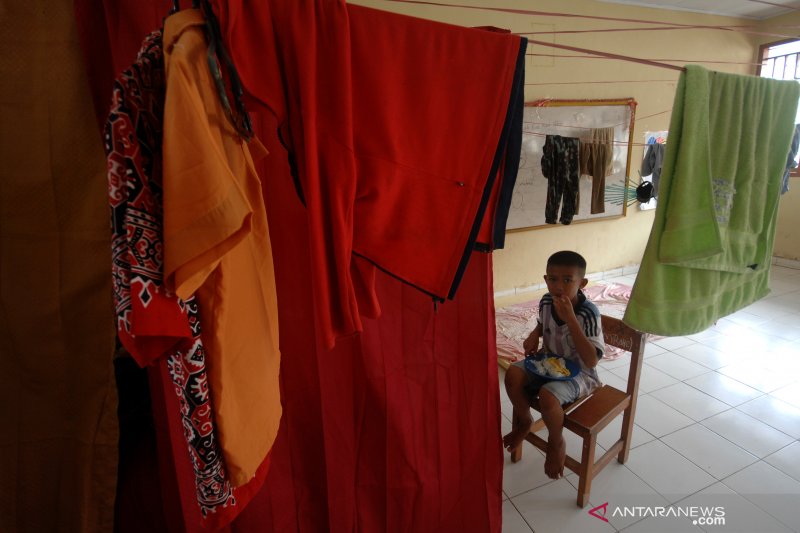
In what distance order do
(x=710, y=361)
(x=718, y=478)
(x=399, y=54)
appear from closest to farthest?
(x=399, y=54) → (x=718, y=478) → (x=710, y=361)

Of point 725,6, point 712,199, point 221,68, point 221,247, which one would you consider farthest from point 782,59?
point 221,247

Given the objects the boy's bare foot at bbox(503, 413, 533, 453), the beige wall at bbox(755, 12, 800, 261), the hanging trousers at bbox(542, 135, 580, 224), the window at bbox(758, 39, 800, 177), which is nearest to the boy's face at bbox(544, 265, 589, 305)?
the boy's bare foot at bbox(503, 413, 533, 453)

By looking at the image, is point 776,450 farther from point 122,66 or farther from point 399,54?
point 122,66

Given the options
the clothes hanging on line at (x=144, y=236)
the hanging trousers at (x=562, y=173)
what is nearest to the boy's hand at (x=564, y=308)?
the clothes hanging on line at (x=144, y=236)

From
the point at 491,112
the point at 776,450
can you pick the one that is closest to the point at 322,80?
the point at 491,112

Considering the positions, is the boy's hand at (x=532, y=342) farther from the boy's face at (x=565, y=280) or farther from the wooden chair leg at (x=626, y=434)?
the wooden chair leg at (x=626, y=434)

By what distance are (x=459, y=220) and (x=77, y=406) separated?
2.99 feet

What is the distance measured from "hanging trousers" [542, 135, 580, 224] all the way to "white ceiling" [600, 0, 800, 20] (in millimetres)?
1705

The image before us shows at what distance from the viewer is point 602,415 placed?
1560mm

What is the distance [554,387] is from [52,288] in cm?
154

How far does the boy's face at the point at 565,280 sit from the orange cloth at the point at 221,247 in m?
1.16

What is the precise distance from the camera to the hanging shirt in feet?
2.21

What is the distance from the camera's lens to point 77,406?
894mm

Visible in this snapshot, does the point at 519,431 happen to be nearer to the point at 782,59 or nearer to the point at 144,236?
the point at 144,236
